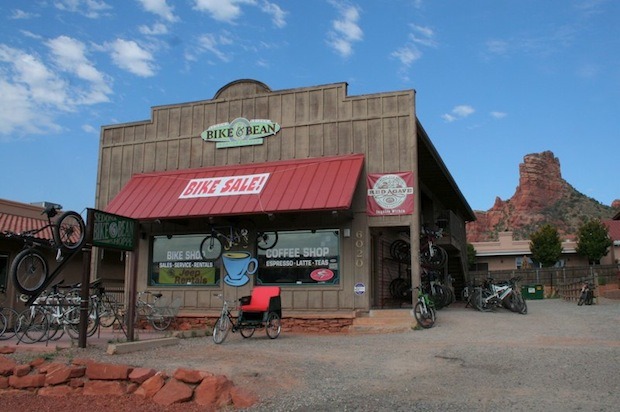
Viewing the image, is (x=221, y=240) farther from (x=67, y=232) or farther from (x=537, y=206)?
(x=537, y=206)

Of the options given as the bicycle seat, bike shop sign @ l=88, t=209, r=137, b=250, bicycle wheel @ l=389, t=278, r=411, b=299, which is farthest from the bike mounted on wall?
the bicycle seat

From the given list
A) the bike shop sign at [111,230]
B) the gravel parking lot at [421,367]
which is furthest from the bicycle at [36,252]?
the gravel parking lot at [421,367]

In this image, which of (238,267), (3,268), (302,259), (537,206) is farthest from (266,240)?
(537,206)

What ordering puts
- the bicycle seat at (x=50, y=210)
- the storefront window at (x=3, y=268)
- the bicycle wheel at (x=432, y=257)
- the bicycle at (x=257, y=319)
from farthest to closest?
the storefront window at (x=3, y=268)
the bicycle wheel at (x=432, y=257)
the bicycle at (x=257, y=319)
the bicycle seat at (x=50, y=210)

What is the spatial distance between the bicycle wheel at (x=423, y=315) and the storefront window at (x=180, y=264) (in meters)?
5.73

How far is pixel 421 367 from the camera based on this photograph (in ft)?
28.0

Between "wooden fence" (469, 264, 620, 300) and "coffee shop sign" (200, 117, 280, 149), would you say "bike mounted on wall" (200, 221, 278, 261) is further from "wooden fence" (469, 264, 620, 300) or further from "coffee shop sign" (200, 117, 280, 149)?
"wooden fence" (469, 264, 620, 300)

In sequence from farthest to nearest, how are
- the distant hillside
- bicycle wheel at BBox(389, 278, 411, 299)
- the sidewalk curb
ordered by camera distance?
the distant hillside → bicycle wheel at BBox(389, 278, 411, 299) → the sidewalk curb

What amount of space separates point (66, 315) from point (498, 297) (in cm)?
1217

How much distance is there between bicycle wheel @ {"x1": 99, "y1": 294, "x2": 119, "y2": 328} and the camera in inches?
522

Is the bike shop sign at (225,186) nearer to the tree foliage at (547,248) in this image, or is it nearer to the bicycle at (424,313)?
the bicycle at (424,313)

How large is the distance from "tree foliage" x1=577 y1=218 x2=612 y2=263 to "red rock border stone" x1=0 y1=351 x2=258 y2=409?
42881mm

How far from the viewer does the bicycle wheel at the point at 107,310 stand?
13.3m

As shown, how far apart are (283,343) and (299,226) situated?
14.0 feet
